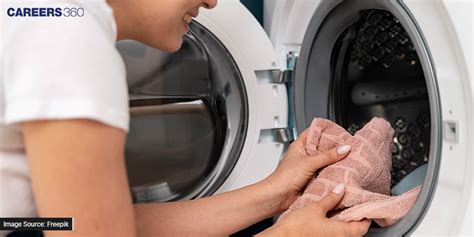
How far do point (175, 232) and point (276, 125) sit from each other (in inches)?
11.6

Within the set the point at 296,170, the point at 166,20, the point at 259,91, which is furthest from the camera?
the point at 259,91

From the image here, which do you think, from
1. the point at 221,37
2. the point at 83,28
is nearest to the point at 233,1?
the point at 221,37

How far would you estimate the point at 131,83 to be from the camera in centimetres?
104

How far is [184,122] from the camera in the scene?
111cm

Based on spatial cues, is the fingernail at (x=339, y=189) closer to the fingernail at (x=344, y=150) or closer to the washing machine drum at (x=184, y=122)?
the fingernail at (x=344, y=150)

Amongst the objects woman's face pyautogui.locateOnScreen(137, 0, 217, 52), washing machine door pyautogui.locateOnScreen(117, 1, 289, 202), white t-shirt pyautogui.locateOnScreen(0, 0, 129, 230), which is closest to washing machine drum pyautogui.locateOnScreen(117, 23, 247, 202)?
washing machine door pyautogui.locateOnScreen(117, 1, 289, 202)

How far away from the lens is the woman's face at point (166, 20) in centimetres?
60

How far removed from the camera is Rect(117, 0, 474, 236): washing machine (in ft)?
3.28

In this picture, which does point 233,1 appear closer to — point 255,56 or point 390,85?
point 255,56

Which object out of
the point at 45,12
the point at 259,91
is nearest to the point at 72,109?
the point at 45,12

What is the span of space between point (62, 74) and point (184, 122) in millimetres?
647

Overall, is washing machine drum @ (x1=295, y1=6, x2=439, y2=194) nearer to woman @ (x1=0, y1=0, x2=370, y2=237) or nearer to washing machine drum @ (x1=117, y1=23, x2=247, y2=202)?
washing machine drum @ (x1=117, y1=23, x2=247, y2=202)

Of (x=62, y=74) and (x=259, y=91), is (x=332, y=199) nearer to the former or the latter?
(x=259, y=91)

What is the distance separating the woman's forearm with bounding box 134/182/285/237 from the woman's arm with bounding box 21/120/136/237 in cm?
34
